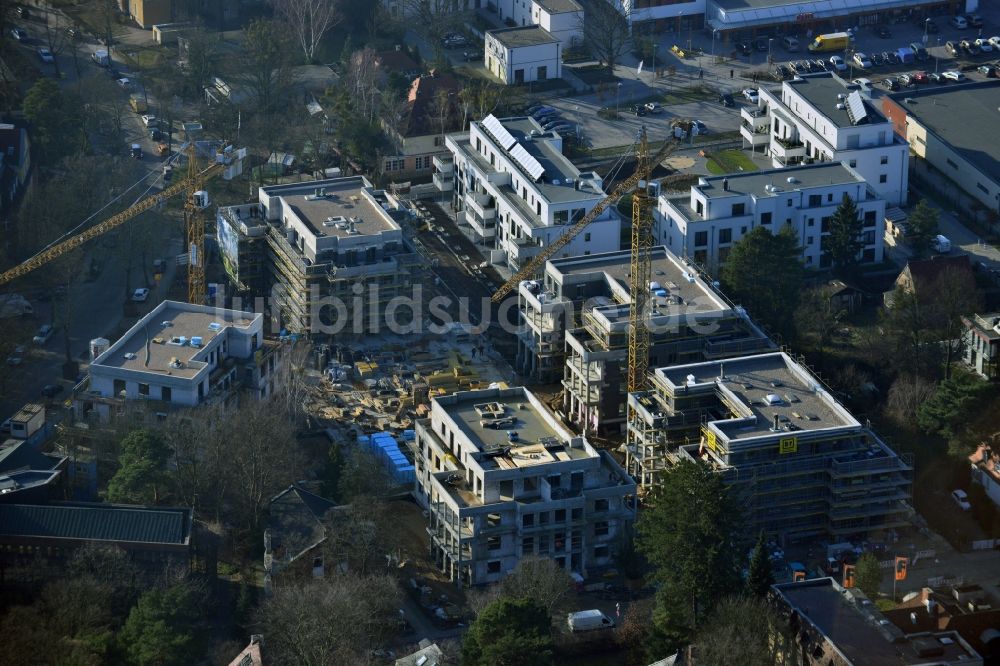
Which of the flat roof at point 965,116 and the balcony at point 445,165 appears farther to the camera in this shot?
the flat roof at point 965,116

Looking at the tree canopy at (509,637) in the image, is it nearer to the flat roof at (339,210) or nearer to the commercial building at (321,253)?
the commercial building at (321,253)

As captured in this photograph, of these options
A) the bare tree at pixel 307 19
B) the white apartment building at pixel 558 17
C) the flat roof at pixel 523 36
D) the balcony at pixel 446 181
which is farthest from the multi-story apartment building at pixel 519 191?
the bare tree at pixel 307 19

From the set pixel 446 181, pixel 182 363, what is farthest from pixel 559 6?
pixel 182 363

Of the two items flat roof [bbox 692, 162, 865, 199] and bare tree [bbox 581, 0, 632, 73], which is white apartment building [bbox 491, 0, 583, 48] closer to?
bare tree [bbox 581, 0, 632, 73]

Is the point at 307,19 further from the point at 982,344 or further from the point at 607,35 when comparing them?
the point at 982,344

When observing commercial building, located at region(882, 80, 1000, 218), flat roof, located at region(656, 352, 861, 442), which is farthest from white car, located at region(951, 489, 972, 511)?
commercial building, located at region(882, 80, 1000, 218)

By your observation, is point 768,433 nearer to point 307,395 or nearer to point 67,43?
point 307,395
